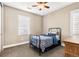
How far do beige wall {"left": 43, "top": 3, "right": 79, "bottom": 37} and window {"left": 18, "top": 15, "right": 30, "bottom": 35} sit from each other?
31 centimetres

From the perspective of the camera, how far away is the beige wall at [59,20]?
1.54 m

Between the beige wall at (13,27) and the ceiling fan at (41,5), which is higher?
the ceiling fan at (41,5)

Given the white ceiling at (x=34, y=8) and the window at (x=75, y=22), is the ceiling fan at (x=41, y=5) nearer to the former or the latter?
the white ceiling at (x=34, y=8)

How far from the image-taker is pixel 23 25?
4.82 ft

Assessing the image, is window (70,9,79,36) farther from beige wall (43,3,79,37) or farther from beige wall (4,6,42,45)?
beige wall (4,6,42,45)

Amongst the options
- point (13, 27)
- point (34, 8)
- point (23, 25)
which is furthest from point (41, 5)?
point (13, 27)

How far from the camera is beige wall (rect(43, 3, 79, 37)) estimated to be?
5.04 feet

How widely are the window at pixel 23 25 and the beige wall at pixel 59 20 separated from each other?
0.31m

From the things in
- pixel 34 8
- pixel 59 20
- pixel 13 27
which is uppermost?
pixel 34 8

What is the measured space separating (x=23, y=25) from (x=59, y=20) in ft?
Answer: 2.20

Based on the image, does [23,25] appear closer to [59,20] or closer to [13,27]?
[13,27]

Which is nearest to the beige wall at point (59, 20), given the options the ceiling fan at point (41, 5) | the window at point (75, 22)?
the window at point (75, 22)

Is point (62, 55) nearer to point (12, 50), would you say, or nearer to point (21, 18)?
point (12, 50)

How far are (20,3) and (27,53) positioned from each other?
2.75ft
